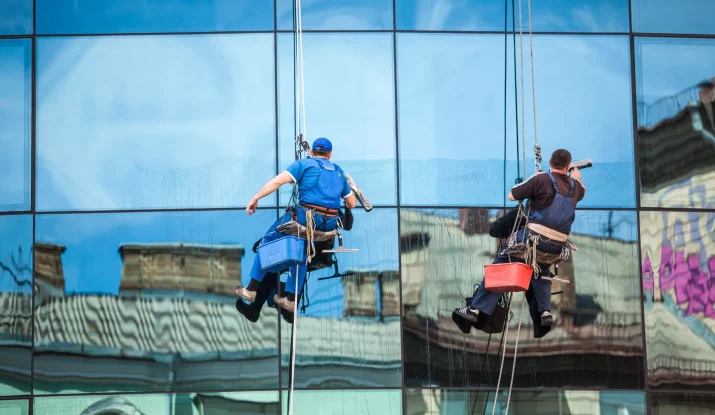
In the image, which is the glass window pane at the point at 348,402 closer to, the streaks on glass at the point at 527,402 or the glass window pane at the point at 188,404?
the streaks on glass at the point at 527,402

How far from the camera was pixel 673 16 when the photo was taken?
1435 cm

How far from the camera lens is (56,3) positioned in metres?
14.0

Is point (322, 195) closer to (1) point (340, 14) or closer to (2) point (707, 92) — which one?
(1) point (340, 14)

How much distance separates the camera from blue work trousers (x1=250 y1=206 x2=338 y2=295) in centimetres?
1249

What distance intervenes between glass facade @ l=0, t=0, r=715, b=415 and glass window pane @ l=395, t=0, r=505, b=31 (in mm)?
26

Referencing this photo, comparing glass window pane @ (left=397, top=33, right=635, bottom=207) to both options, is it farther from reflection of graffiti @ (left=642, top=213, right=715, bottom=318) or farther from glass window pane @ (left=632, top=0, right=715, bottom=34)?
reflection of graffiti @ (left=642, top=213, right=715, bottom=318)

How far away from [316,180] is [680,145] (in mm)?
4236

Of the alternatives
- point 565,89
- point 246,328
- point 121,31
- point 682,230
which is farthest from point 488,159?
point 121,31

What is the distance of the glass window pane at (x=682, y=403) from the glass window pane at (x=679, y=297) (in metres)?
0.09

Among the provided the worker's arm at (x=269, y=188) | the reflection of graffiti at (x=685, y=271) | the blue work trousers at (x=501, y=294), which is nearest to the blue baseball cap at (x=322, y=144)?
the worker's arm at (x=269, y=188)

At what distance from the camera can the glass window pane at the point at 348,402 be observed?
1332cm

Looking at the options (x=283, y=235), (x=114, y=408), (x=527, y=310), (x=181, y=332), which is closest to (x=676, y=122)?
(x=527, y=310)

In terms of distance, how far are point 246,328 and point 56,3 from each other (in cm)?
400

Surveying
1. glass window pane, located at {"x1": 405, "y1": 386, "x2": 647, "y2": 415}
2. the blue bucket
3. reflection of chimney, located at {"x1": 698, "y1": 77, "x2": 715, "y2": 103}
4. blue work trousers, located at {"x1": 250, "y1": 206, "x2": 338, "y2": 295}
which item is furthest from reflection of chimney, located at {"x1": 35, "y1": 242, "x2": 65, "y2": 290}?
reflection of chimney, located at {"x1": 698, "y1": 77, "x2": 715, "y2": 103}
